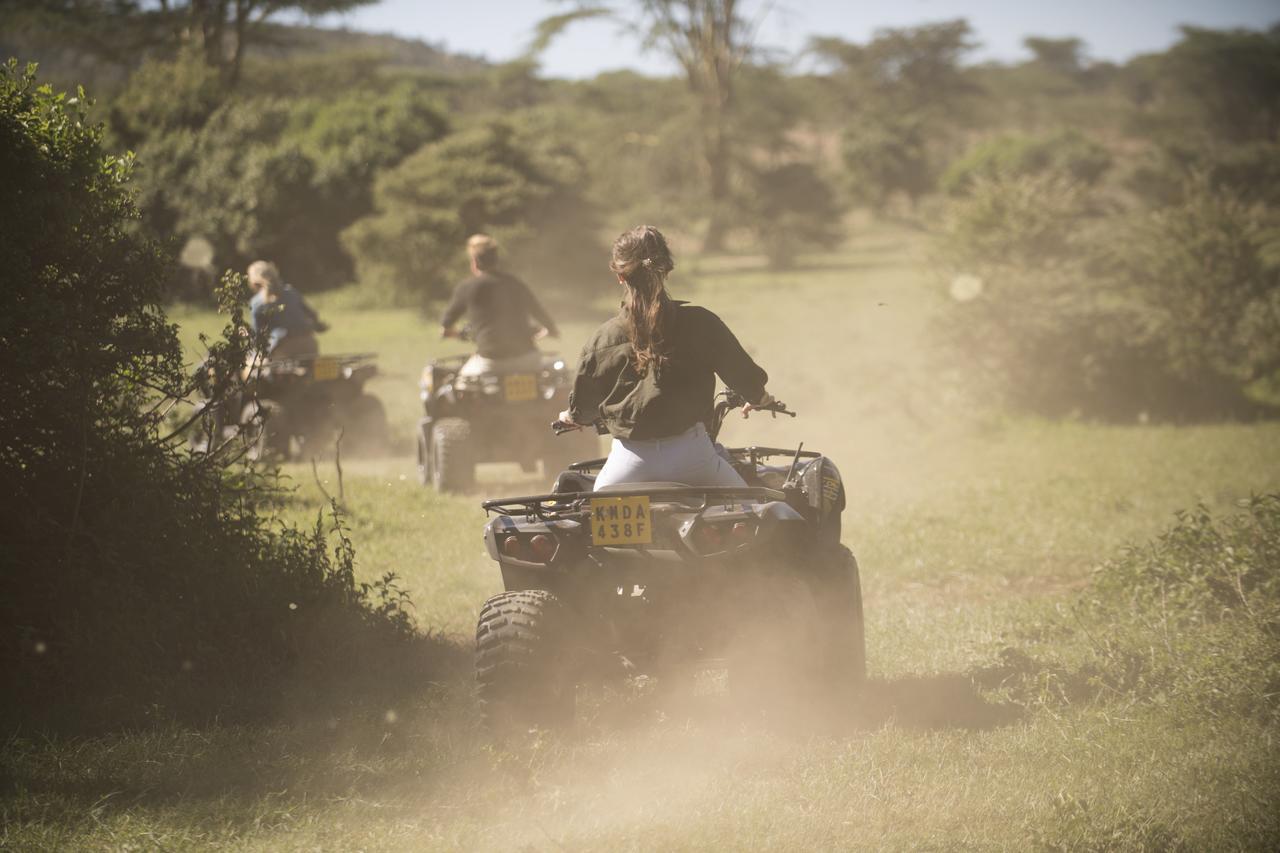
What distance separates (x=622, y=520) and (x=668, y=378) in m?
0.65

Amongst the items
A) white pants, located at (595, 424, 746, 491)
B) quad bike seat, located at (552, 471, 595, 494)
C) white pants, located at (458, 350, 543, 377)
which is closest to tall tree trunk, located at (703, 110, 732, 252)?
white pants, located at (458, 350, 543, 377)

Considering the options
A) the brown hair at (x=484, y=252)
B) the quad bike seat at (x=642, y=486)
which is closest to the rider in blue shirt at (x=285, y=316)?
the brown hair at (x=484, y=252)

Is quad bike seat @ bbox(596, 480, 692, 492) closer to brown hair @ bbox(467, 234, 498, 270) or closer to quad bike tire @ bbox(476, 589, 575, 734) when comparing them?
quad bike tire @ bbox(476, 589, 575, 734)

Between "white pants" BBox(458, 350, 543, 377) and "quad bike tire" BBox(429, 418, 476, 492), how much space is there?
18.3 inches

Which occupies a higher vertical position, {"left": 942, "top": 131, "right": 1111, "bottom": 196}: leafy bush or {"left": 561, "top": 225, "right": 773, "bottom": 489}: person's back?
{"left": 942, "top": 131, "right": 1111, "bottom": 196}: leafy bush

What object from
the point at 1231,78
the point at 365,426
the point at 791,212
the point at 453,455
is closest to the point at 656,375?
the point at 453,455

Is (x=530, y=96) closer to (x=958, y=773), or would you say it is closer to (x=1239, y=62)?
(x=1239, y=62)

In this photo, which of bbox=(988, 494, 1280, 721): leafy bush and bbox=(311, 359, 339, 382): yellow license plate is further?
bbox=(311, 359, 339, 382): yellow license plate

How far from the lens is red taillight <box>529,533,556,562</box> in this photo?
501 centimetres

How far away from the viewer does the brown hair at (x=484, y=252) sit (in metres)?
10.4

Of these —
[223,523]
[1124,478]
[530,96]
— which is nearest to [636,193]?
[530,96]

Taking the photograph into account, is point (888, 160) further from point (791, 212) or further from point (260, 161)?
point (260, 161)

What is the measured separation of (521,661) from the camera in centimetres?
495

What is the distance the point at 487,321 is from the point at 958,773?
Answer: 668 cm
